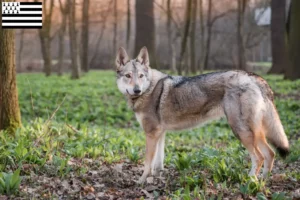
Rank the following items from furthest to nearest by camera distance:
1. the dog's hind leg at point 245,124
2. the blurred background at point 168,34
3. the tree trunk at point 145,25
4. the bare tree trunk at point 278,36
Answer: the bare tree trunk at point 278,36 → the blurred background at point 168,34 → the tree trunk at point 145,25 → the dog's hind leg at point 245,124

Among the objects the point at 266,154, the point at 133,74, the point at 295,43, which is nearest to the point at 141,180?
the point at 133,74

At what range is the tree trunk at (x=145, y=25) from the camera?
21.0 metres

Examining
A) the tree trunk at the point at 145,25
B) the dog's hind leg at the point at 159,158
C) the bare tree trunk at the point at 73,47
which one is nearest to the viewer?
the dog's hind leg at the point at 159,158

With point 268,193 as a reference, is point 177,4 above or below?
above

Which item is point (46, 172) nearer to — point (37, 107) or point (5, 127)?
point (5, 127)

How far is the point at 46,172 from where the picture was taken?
5.67 m

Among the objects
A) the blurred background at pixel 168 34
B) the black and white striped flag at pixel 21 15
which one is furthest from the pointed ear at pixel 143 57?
the blurred background at pixel 168 34

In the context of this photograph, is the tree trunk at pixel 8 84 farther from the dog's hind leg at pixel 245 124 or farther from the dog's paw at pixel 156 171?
the dog's hind leg at pixel 245 124

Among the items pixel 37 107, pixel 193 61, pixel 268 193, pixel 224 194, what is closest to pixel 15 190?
pixel 224 194

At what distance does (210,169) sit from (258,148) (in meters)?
0.69

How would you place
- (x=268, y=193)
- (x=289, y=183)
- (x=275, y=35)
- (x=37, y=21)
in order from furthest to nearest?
(x=275, y=35) → (x=37, y=21) → (x=289, y=183) → (x=268, y=193)

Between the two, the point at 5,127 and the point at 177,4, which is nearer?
the point at 5,127

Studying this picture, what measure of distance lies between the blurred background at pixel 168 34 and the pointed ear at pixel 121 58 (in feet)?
→ 40.4

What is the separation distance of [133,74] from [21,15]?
2.63 metres
